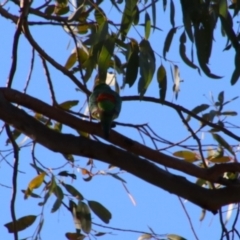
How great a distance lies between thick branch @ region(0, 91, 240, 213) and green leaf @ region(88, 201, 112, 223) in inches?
20.4

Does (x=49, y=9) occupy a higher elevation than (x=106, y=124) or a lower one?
higher

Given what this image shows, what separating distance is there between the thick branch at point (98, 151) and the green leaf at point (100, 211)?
52 cm

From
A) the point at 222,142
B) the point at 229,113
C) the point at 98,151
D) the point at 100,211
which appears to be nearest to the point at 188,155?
the point at 222,142

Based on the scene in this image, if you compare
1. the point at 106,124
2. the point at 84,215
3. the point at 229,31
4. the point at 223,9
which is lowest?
the point at 84,215

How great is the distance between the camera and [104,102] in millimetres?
3396

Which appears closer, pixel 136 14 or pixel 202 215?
pixel 136 14

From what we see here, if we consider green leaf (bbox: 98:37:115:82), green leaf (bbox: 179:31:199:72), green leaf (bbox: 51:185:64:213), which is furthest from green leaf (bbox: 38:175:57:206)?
green leaf (bbox: 179:31:199:72)

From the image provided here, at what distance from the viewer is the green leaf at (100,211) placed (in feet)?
10.1

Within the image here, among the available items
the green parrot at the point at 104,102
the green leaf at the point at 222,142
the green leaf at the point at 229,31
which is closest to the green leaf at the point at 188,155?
the green leaf at the point at 222,142

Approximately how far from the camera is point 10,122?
2604 millimetres

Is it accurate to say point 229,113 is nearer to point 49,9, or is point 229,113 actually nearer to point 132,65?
point 132,65

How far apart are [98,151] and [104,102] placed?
843 millimetres

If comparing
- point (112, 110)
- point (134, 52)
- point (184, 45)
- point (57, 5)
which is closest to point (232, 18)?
point (184, 45)

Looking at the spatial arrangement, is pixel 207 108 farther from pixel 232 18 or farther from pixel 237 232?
pixel 237 232
